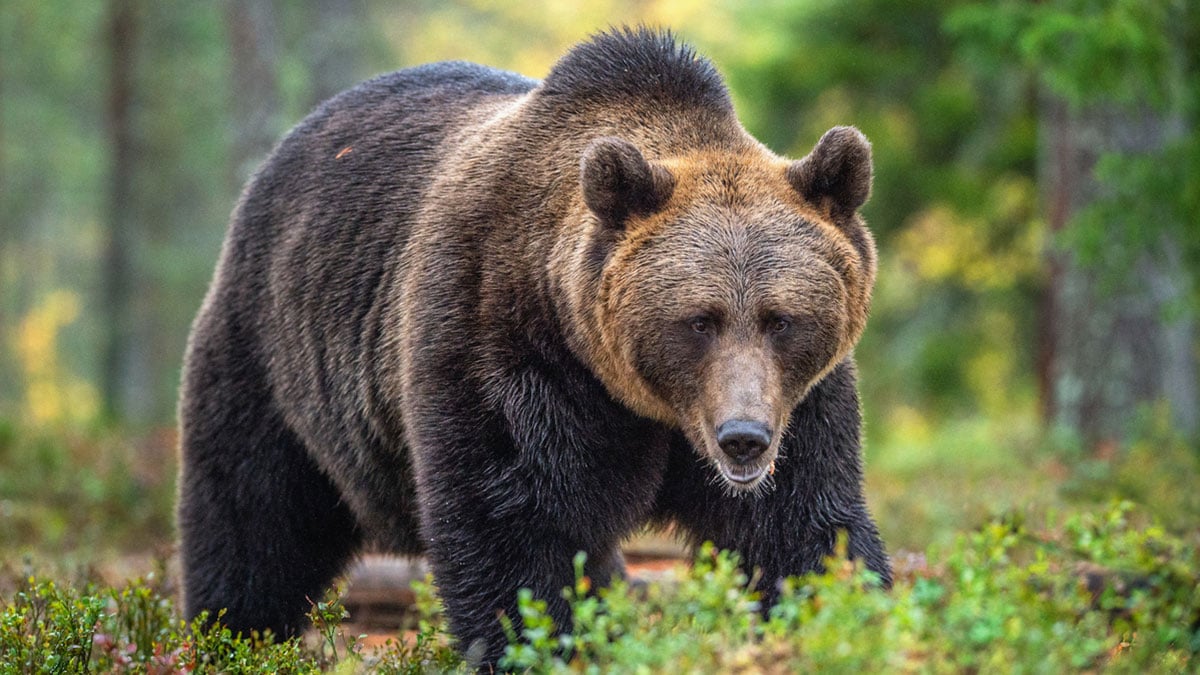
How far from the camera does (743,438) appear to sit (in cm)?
418

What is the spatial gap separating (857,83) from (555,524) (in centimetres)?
1165

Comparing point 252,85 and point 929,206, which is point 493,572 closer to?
point 252,85

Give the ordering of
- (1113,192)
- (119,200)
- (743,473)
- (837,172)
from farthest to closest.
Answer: (119,200) → (1113,192) → (837,172) → (743,473)

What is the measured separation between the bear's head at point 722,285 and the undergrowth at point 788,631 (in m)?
0.58

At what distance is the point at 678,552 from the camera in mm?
8969

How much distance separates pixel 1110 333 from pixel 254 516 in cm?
841

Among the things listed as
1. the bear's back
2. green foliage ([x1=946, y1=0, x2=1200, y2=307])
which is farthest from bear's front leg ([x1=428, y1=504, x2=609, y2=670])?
green foliage ([x1=946, y1=0, x2=1200, y2=307])

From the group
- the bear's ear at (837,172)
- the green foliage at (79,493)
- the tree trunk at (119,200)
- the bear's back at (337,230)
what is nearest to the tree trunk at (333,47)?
the green foliage at (79,493)

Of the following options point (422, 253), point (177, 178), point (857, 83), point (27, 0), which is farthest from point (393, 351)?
point (177, 178)

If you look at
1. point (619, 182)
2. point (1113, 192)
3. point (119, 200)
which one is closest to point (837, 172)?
point (619, 182)

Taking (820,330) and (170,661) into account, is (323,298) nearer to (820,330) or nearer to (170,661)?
(170,661)

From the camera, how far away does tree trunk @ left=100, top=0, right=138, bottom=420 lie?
22734 millimetres

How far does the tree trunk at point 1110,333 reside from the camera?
38.5 feet

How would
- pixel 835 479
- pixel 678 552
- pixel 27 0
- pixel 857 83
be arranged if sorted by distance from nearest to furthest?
pixel 835 479, pixel 678 552, pixel 857 83, pixel 27 0
